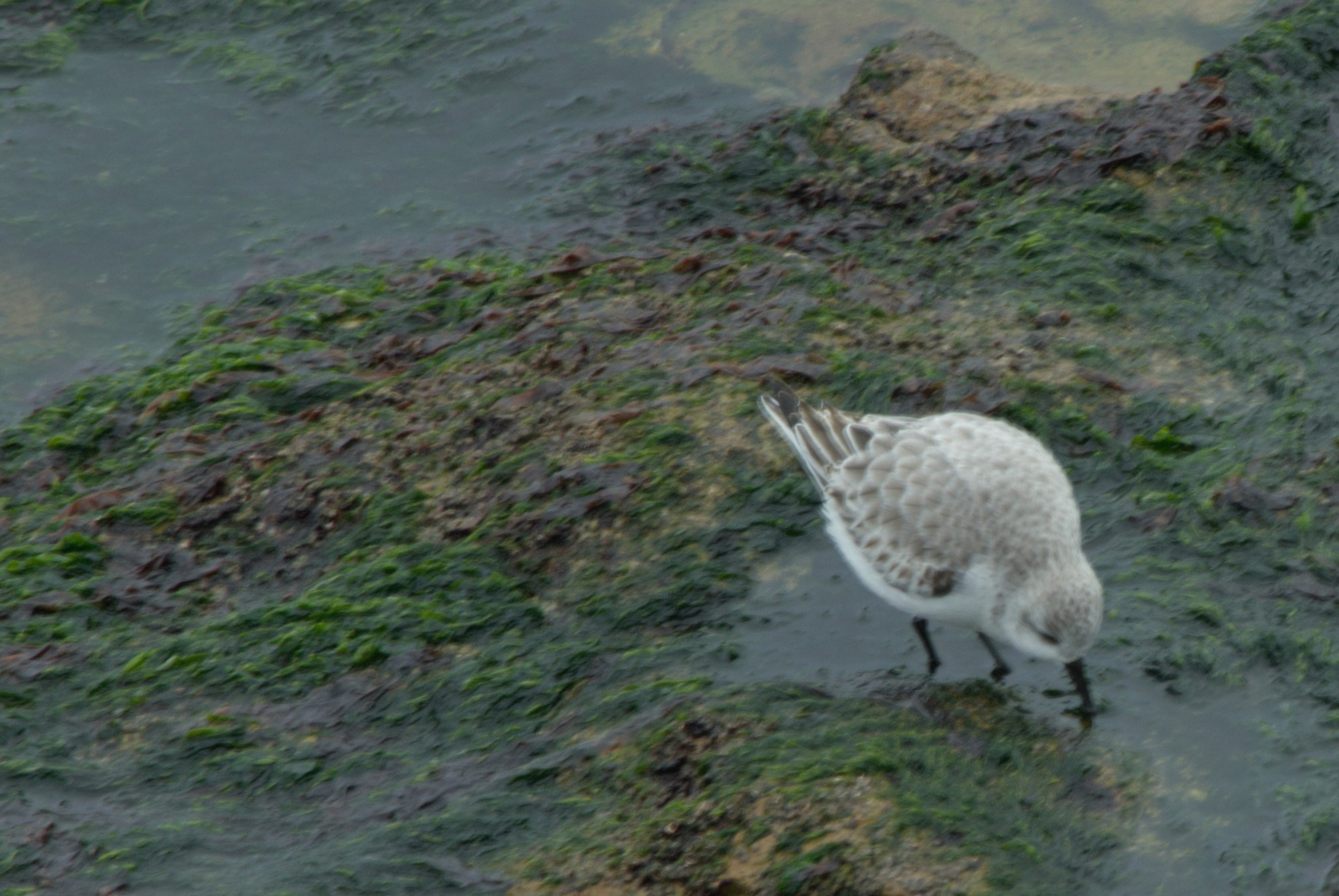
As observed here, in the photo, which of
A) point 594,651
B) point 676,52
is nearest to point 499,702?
point 594,651

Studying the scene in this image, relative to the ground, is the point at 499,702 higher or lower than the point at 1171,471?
lower

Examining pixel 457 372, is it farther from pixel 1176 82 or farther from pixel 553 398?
pixel 1176 82

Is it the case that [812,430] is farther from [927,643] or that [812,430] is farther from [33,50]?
[33,50]

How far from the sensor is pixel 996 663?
5.32 metres

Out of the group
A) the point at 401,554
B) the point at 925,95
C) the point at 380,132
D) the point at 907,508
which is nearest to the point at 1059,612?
the point at 907,508

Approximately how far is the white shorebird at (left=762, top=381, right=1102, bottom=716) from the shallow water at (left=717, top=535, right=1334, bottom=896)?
0.18m

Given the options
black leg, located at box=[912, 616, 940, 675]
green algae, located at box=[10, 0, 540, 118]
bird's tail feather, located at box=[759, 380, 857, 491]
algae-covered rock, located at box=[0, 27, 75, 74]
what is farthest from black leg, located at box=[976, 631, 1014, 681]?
algae-covered rock, located at box=[0, 27, 75, 74]

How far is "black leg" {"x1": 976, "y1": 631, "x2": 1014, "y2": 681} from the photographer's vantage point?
5262 mm

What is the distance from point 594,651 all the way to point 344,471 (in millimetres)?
2048

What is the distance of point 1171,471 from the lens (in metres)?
5.98

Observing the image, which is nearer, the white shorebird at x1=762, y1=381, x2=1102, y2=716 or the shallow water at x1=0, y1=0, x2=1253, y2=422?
the white shorebird at x1=762, y1=381, x2=1102, y2=716

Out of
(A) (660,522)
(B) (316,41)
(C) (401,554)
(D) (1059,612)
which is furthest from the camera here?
(B) (316,41)

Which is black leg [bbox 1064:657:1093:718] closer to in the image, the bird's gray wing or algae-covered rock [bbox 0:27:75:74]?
the bird's gray wing

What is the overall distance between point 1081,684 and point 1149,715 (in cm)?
33
